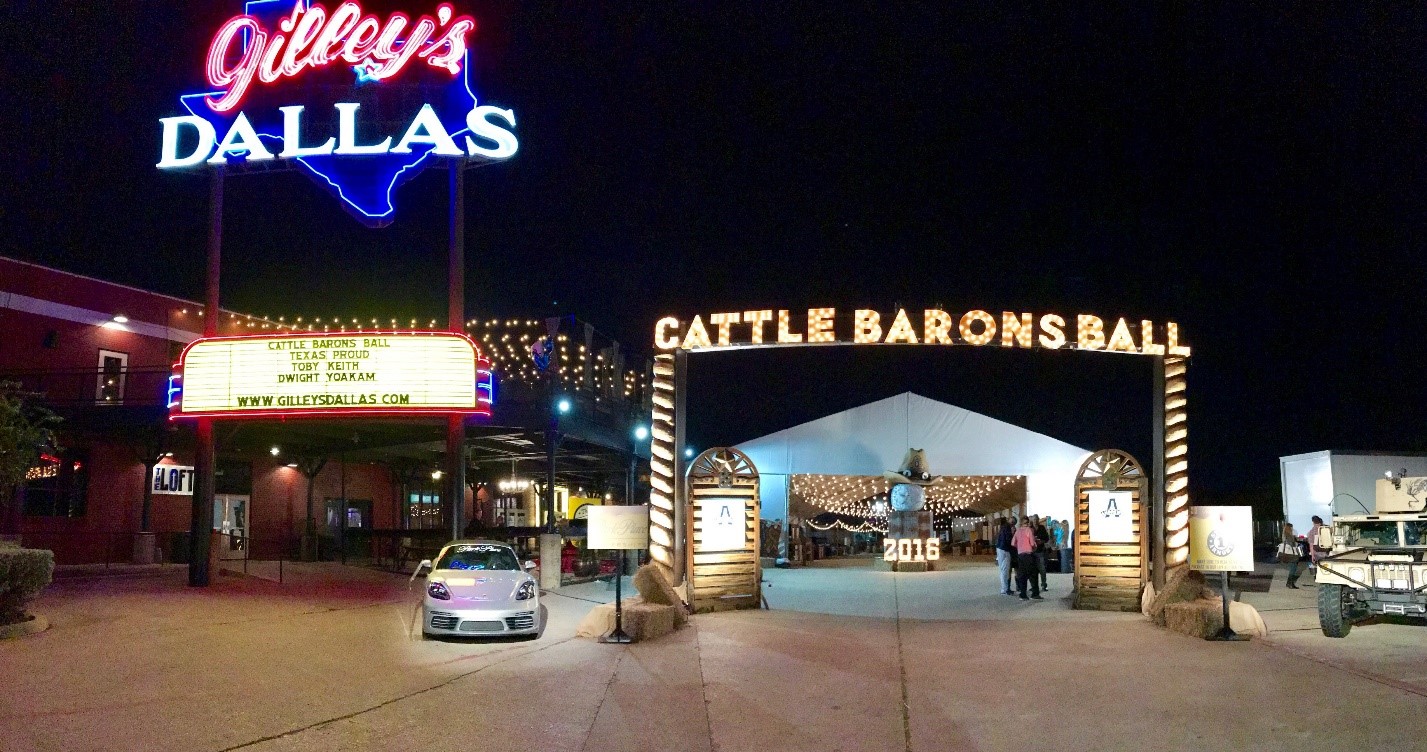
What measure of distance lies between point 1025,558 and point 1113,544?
2361mm

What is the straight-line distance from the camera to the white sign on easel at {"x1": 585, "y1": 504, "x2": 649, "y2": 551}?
13867mm

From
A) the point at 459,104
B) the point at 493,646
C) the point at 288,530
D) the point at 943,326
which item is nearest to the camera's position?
the point at 493,646

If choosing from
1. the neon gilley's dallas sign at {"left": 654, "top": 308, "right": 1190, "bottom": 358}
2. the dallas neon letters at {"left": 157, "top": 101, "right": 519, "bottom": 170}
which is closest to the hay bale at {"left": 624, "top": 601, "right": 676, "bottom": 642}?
the neon gilley's dallas sign at {"left": 654, "top": 308, "right": 1190, "bottom": 358}

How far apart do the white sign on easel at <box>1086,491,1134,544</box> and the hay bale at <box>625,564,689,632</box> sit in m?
7.54

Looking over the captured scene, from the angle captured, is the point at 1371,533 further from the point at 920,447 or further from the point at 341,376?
the point at 920,447

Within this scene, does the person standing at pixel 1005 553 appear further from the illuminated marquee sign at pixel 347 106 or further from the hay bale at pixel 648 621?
the illuminated marquee sign at pixel 347 106

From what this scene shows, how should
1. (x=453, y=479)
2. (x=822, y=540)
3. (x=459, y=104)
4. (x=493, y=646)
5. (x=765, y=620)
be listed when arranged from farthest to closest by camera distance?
1. (x=822, y=540)
2. (x=459, y=104)
3. (x=453, y=479)
4. (x=765, y=620)
5. (x=493, y=646)

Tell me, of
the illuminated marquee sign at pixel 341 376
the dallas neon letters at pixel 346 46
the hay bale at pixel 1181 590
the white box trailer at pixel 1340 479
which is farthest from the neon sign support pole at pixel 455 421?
the white box trailer at pixel 1340 479

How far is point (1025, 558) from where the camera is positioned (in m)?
19.8

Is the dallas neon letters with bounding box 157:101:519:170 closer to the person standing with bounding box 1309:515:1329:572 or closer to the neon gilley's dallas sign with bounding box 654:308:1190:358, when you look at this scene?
the neon gilley's dallas sign with bounding box 654:308:1190:358

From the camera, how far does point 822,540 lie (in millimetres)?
36344

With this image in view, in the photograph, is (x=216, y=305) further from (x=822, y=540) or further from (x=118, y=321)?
(x=822, y=540)

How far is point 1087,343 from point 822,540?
68.0 feet

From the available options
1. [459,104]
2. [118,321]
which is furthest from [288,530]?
[459,104]
